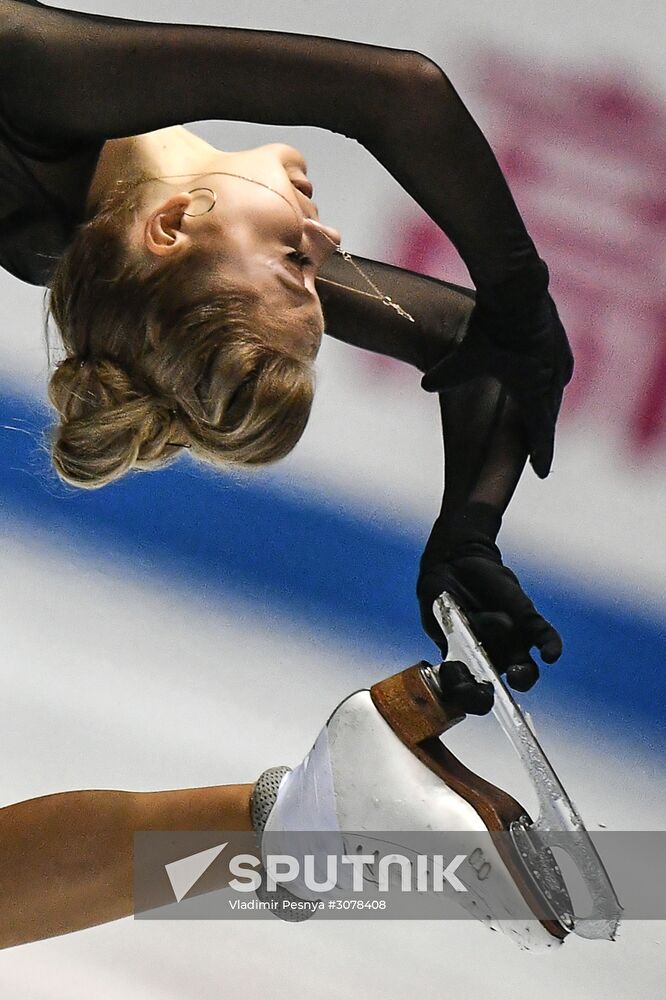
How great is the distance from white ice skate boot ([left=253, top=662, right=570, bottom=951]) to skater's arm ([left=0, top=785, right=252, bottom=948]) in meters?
0.13

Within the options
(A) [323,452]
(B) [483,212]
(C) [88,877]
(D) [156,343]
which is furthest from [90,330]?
(A) [323,452]

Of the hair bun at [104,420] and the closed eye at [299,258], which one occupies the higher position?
the closed eye at [299,258]

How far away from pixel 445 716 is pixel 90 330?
1.31ft

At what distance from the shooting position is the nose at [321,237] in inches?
41.3

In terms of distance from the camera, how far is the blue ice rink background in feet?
4.88

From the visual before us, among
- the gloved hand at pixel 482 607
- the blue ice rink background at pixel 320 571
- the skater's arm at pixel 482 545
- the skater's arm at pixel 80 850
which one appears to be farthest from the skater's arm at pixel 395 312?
the skater's arm at pixel 80 850

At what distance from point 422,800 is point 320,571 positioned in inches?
23.5

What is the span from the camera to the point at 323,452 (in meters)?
1.58

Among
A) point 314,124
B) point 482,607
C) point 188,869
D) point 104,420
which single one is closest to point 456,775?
point 482,607

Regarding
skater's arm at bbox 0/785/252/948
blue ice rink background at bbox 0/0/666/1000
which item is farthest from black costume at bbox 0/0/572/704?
blue ice rink background at bbox 0/0/666/1000

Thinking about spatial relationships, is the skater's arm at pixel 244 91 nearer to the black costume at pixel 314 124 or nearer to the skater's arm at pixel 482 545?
the black costume at pixel 314 124

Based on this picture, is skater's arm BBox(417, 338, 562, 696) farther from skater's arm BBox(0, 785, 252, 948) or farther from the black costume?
skater's arm BBox(0, 785, 252, 948)

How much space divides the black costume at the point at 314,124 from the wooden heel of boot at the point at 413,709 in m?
0.08

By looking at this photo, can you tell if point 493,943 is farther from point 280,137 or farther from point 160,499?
point 280,137
